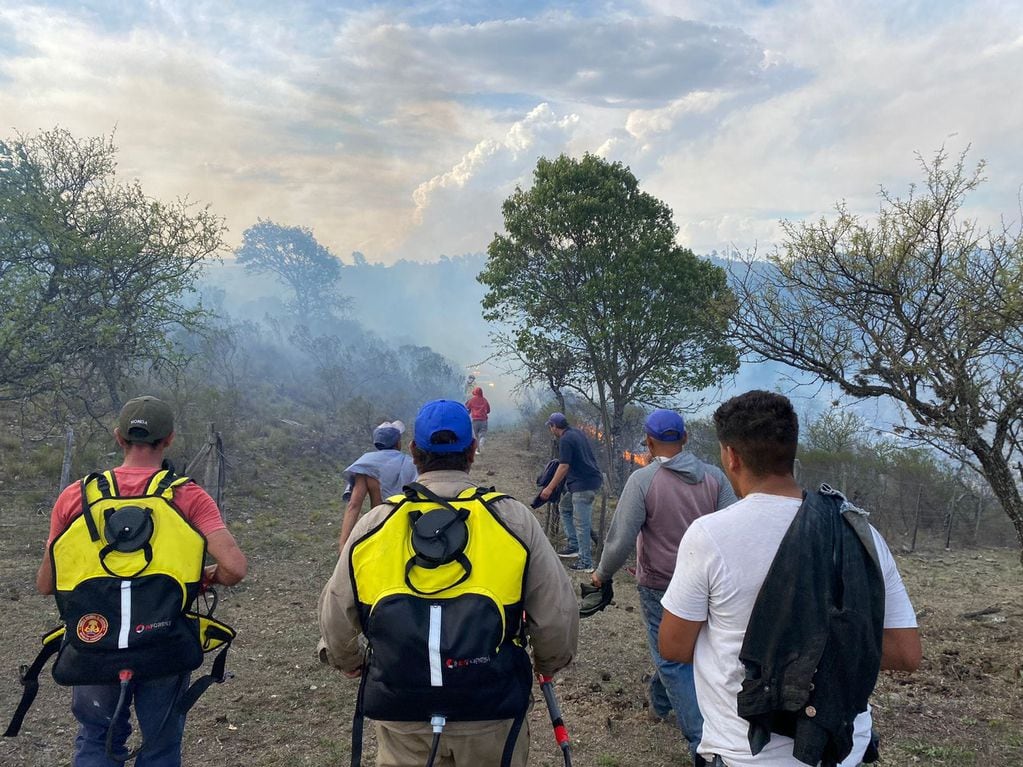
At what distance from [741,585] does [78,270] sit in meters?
12.2

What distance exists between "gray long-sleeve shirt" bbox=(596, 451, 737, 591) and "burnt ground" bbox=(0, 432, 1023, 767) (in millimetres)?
1315

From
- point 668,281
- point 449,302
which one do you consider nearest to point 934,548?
point 668,281

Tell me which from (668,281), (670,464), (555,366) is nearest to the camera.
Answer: (670,464)

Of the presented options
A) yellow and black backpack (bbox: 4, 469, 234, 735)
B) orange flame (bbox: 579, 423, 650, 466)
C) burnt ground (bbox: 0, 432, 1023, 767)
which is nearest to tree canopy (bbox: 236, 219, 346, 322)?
orange flame (bbox: 579, 423, 650, 466)

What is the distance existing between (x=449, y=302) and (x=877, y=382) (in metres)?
173

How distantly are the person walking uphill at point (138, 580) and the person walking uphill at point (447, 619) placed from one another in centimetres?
72

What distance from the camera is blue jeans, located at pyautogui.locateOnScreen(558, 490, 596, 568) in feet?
24.3

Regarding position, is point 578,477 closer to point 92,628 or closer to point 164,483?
point 164,483

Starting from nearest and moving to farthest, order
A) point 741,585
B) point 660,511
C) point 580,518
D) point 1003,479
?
point 741,585, point 660,511, point 1003,479, point 580,518

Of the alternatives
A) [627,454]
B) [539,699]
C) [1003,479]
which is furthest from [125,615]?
[627,454]

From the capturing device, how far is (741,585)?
5.62ft

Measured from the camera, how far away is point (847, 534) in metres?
1.67

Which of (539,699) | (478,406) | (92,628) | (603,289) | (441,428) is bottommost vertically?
(539,699)

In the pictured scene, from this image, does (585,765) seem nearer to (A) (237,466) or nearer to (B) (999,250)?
(B) (999,250)
